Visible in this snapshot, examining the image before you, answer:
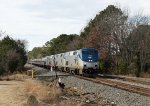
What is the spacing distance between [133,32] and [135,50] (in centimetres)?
347

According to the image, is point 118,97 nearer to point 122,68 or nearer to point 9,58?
point 122,68

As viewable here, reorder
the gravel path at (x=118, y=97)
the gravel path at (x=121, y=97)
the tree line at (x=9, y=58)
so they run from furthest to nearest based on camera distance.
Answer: the tree line at (x=9, y=58) → the gravel path at (x=118, y=97) → the gravel path at (x=121, y=97)

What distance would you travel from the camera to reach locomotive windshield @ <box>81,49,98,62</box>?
43.2 m

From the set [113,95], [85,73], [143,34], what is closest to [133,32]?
[143,34]

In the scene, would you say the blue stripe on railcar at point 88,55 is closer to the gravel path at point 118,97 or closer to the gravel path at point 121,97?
the gravel path at point 118,97

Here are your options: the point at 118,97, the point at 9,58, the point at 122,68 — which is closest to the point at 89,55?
the point at 122,68

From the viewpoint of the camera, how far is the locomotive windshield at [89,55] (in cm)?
4316

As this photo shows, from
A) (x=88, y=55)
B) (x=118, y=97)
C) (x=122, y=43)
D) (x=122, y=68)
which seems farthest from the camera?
(x=122, y=43)

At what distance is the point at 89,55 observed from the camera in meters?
43.6

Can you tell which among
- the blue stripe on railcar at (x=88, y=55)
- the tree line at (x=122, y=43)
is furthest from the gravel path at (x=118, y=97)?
the tree line at (x=122, y=43)

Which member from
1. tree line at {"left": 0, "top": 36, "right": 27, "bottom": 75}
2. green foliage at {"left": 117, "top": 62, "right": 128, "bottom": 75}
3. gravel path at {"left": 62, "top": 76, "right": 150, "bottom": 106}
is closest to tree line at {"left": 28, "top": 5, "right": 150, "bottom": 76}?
green foliage at {"left": 117, "top": 62, "right": 128, "bottom": 75}

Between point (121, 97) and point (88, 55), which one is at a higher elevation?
point (88, 55)

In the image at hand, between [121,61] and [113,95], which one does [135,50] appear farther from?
[113,95]

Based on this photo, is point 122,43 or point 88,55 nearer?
point 88,55
